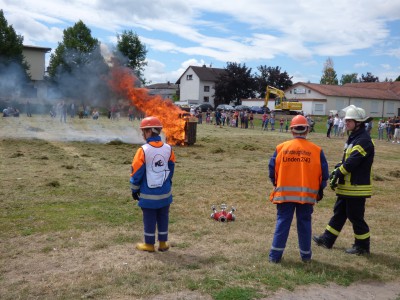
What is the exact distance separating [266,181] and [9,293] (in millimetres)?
8177

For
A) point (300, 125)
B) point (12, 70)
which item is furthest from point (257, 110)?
point (300, 125)

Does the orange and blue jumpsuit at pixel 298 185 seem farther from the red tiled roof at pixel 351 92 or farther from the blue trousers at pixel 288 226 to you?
the red tiled roof at pixel 351 92

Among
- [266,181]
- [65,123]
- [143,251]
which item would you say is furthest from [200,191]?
[65,123]

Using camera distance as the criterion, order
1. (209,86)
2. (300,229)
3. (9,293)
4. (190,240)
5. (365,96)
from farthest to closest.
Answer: (209,86) → (365,96) → (190,240) → (300,229) → (9,293)

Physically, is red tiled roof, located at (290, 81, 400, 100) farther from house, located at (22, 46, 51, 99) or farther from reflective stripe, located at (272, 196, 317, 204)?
reflective stripe, located at (272, 196, 317, 204)

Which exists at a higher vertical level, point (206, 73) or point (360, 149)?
point (206, 73)

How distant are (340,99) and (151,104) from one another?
47.4 metres

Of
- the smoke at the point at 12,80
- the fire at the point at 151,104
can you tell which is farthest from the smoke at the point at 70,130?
the smoke at the point at 12,80

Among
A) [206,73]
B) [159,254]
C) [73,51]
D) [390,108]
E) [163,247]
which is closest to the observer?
[159,254]

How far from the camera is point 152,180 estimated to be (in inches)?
216

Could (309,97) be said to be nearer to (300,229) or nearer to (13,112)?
(13,112)

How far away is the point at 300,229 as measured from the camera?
5344mm

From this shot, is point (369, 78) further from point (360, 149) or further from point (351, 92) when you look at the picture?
point (360, 149)

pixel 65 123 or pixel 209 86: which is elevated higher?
pixel 209 86
